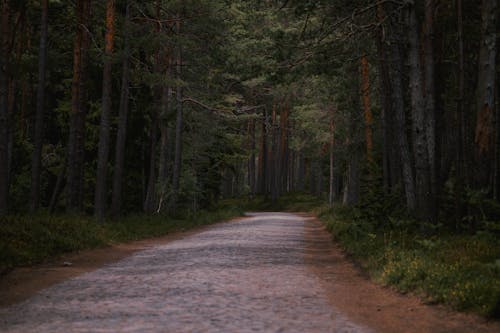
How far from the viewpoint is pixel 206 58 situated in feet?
96.5

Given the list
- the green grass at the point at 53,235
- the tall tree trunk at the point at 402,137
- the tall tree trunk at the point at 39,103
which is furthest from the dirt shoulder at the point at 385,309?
the tall tree trunk at the point at 39,103

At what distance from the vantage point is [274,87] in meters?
26.1

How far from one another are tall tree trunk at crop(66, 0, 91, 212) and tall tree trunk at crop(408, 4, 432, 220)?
1142cm

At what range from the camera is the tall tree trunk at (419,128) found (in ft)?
47.2

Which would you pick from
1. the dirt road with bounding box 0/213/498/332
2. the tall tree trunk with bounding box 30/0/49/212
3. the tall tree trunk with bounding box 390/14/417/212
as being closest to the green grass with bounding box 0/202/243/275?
the dirt road with bounding box 0/213/498/332

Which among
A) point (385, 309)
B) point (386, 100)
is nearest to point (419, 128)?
point (385, 309)

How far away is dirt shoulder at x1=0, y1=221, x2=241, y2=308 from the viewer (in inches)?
351

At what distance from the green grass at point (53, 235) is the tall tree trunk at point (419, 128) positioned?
864 centimetres

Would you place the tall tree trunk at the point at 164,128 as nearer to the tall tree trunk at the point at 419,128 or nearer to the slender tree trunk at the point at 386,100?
the slender tree trunk at the point at 386,100

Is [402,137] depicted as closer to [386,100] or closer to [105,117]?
[386,100]

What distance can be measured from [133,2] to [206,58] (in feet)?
24.7

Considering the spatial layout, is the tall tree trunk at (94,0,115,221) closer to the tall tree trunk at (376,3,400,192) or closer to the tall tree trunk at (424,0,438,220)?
the tall tree trunk at (376,3,400,192)

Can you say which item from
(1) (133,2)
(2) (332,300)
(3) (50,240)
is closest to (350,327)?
(2) (332,300)

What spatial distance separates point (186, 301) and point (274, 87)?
1909 cm
